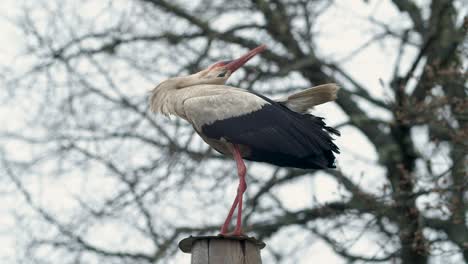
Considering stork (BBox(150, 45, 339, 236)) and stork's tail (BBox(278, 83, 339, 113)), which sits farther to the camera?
stork's tail (BBox(278, 83, 339, 113))

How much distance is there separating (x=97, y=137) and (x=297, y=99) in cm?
538

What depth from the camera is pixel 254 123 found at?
237 inches

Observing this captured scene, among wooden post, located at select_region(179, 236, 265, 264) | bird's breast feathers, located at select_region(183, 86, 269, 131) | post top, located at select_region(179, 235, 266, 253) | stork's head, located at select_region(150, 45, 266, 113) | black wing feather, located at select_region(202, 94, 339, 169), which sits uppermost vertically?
stork's head, located at select_region(150, 45, 266, 113)

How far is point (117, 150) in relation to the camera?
34.9 ft

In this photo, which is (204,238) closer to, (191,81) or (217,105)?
(217,105)

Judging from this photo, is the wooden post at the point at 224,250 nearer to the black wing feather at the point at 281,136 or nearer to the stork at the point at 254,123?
the stork at the point at 254,123

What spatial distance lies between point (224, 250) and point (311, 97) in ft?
6.13

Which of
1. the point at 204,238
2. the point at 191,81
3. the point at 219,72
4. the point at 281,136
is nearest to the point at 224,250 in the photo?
the point at 204,238

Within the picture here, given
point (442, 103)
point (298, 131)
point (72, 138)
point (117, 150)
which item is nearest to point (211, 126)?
point (298, 131)

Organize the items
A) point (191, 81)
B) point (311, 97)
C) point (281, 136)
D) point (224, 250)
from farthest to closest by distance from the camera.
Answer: point (191, 81)
point (311, 97)
point (281, 136)
point (224, 250)

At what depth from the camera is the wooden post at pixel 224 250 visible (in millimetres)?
4594

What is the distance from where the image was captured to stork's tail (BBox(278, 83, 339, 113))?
6.12 meters

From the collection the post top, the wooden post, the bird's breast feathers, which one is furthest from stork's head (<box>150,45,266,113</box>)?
the wooden post

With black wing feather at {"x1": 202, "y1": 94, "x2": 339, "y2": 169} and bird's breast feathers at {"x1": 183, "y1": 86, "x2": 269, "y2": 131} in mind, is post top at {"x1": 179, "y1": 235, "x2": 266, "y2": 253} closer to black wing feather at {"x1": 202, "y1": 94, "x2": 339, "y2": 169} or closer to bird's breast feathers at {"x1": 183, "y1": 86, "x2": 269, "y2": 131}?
black wing feather at {"x1": 202, "y1": 94, "x2": 339, "y2": 169}
